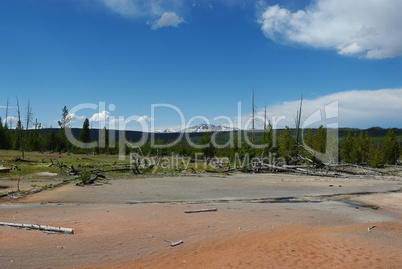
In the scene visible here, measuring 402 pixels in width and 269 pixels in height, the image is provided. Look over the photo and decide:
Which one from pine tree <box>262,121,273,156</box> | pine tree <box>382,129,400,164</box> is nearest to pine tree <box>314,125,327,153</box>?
pine tree <box>382,129,400,164</box>

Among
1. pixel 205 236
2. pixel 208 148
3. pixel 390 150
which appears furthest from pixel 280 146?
pixel 205 236

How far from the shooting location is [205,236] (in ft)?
30.8

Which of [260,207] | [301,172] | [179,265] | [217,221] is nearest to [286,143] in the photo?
[301,172]

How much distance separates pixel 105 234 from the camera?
31.1 ft

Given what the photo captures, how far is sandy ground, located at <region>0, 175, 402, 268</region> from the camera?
291 inches

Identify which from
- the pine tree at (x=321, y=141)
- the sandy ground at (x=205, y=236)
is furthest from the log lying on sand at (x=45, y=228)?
the pine tree at (x=321, y=141)

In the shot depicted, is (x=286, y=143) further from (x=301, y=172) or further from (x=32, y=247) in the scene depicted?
(x=32, y=247)

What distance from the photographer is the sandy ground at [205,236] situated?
7.39 meters

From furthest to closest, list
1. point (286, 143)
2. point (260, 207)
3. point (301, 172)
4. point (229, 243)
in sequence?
point (286, 143)
point (301, 172)
point (260, 207)
point (229, 243)

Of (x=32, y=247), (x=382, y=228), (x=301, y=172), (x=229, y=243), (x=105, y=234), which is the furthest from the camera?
(x=301, y=172)

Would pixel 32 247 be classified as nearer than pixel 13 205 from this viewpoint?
Yes

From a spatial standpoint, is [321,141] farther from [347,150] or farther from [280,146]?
[280,146]

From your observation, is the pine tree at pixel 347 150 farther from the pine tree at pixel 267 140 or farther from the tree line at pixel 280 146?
the pine tree at pixel 267 140

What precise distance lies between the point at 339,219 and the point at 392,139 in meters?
58.2
